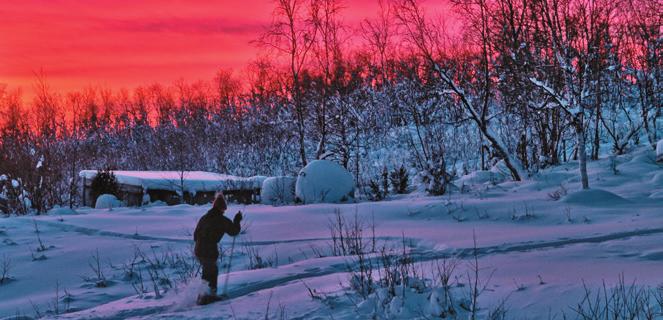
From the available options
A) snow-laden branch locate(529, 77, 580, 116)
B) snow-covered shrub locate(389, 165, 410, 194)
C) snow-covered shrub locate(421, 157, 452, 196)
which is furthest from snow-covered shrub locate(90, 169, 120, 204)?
snow-laden branch locate(529, 77, 580, 116)

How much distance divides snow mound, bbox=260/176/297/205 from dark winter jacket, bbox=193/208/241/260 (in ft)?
33.2

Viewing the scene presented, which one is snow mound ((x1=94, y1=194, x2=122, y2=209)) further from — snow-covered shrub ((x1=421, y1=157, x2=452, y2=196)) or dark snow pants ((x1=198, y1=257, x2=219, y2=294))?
dark snow pants ((x1=198, y1=257, x2=219, y2=294))

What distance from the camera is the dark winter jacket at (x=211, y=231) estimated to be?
5770 millimetres

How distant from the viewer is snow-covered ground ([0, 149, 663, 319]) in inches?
178

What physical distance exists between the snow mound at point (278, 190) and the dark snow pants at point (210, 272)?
10.4 metres

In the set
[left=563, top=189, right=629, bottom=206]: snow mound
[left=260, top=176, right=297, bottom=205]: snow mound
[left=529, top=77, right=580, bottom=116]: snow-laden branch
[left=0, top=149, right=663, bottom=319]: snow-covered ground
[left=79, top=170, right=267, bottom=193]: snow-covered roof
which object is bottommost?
[left=0, top=149, right=663, bottom=319]: snow-covered ground

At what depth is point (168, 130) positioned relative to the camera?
4522 centimetres

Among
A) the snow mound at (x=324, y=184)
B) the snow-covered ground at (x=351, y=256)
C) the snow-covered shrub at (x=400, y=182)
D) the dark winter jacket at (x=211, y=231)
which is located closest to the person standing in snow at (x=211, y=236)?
the dark winter jacket at (x=211, y=231)

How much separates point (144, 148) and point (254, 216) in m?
31.2

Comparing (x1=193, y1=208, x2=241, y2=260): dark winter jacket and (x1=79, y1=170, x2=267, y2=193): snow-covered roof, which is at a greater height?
A: (x1=79, y1=170, x2=267, y2=193): snow-covered roof

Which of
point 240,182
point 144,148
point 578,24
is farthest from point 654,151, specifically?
point 144,148

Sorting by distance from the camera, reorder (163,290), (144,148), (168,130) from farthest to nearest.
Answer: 1. (168,130)
2. (144,148)
3. (163,290)

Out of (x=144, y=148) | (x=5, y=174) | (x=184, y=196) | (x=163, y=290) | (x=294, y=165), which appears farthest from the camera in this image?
(x=144, y=148)

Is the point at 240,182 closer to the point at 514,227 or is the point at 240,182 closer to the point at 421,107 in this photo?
the point at 421,107
